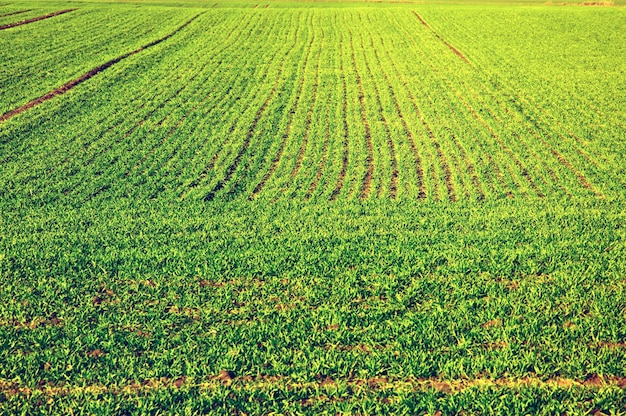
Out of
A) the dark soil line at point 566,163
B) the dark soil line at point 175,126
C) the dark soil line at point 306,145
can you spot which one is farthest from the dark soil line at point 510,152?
the dark soil line at point 175,126

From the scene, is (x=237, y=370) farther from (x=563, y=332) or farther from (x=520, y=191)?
(x=520, y=191)

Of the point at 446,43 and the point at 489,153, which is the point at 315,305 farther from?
the point at 446,43

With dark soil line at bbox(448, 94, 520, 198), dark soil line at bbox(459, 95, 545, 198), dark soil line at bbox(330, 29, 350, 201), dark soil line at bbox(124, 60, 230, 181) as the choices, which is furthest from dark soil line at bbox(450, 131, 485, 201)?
dark soil line at bbox(124, 60, 230, 181)

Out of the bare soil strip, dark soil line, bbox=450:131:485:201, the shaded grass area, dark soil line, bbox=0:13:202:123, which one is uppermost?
dark soil line, bbox=0:13:202:123

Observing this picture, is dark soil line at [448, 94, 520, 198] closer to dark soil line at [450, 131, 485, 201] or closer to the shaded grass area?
dark soil line at [450, 131, 485, 201]

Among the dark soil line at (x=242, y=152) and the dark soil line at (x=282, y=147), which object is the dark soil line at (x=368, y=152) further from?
the dark soil line at (x=242, y=152)

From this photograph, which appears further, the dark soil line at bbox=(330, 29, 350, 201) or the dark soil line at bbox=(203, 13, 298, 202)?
the dark soil line at bbox=(330, 29, 350, 201)

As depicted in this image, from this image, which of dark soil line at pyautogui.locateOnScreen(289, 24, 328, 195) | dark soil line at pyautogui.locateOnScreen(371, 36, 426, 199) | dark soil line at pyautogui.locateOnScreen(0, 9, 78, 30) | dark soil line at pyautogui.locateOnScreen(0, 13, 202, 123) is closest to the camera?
dark soil line at pyautogui.locateOnScreen(371, 36, 426, 199)
